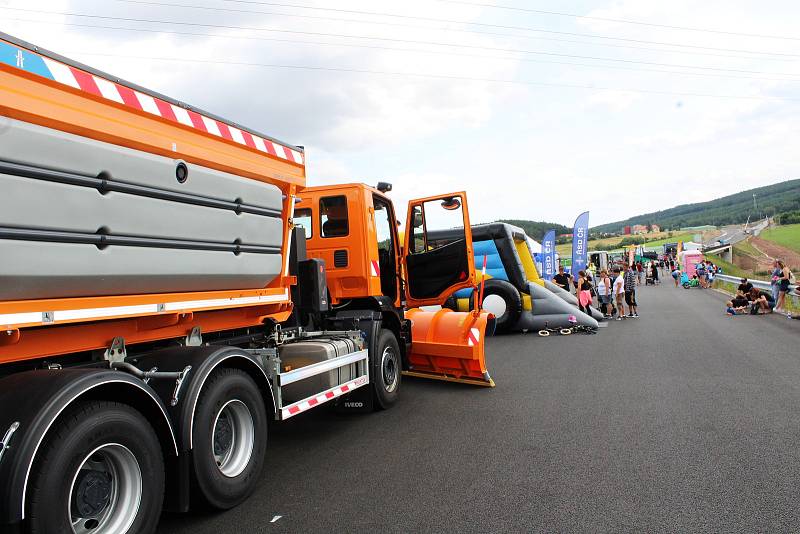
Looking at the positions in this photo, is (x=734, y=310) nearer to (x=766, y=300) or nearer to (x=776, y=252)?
(x=766, y=300)

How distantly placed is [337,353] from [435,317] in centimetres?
302

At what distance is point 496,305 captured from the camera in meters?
14.4

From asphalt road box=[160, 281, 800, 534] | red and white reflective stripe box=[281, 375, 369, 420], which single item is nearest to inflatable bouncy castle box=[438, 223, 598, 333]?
asphalt road box=[160, 281, 800, 534]

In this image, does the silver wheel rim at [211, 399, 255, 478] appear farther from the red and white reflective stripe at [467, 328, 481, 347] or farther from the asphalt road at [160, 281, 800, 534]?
the red and white reflective stripe at [467, 328, 481, 347]

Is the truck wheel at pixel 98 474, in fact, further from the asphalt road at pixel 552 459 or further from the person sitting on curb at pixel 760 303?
the person sitting on curb at pixel 760 303

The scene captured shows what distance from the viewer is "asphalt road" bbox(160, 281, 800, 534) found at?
3.59m

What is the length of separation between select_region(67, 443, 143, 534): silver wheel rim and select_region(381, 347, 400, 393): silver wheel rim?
12.1 feet

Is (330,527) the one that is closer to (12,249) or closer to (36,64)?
(12,249)

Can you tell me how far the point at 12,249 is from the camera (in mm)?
2617

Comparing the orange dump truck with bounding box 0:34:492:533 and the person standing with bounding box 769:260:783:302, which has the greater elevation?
the orange dump truck with bounding box 0:34:492:533

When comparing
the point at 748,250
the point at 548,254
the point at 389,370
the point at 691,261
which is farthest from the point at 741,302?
the point at 748,250

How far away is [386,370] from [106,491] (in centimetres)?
406

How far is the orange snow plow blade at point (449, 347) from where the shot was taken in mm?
7727

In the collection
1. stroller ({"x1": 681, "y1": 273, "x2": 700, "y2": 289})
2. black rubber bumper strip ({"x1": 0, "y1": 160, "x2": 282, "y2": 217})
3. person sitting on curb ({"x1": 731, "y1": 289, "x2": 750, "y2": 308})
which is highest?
black rubber bumper strip ({"x1": 0, "y1": 160, "x2": 282, "y2": 217})
